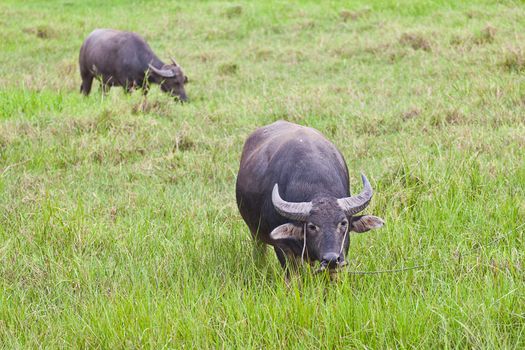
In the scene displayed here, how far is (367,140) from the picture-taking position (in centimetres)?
657

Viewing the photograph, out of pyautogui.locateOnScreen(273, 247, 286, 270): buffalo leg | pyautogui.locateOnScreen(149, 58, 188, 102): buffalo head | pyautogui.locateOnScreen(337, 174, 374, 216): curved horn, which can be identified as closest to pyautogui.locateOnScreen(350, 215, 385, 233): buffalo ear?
pyautogui.locateOnScreen(337, 174, 374, 216): curved horn

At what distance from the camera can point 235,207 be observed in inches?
202

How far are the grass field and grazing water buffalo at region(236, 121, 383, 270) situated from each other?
0.64 feet

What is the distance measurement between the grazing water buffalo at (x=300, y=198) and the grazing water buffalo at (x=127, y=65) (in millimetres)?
5722

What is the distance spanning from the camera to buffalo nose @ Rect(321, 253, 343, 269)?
3369 millimetres

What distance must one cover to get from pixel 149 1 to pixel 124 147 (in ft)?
41.3

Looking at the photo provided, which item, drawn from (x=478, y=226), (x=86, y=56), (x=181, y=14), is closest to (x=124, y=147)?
(x=478, y=226)

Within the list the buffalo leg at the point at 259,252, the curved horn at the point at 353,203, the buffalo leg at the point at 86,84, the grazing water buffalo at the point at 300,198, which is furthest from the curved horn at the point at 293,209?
the buffalo leg at the point at 86,84

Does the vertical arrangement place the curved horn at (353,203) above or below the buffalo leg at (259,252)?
above

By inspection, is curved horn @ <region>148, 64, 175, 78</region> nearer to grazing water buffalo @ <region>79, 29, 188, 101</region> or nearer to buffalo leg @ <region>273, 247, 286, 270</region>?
grazing water buffalo @ <region>79, 29, 188, 101</region>

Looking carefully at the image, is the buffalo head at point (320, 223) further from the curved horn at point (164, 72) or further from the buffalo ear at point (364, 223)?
the curved horn at point (164, 72)

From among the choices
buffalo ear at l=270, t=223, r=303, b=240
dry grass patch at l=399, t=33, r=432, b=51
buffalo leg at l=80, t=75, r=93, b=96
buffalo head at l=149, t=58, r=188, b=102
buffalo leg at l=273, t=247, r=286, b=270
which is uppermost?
buffalo ear at l=270, t=223, r=303, b=240

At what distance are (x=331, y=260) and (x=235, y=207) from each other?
73.4 inches

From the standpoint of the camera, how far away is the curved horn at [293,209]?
356 cm
